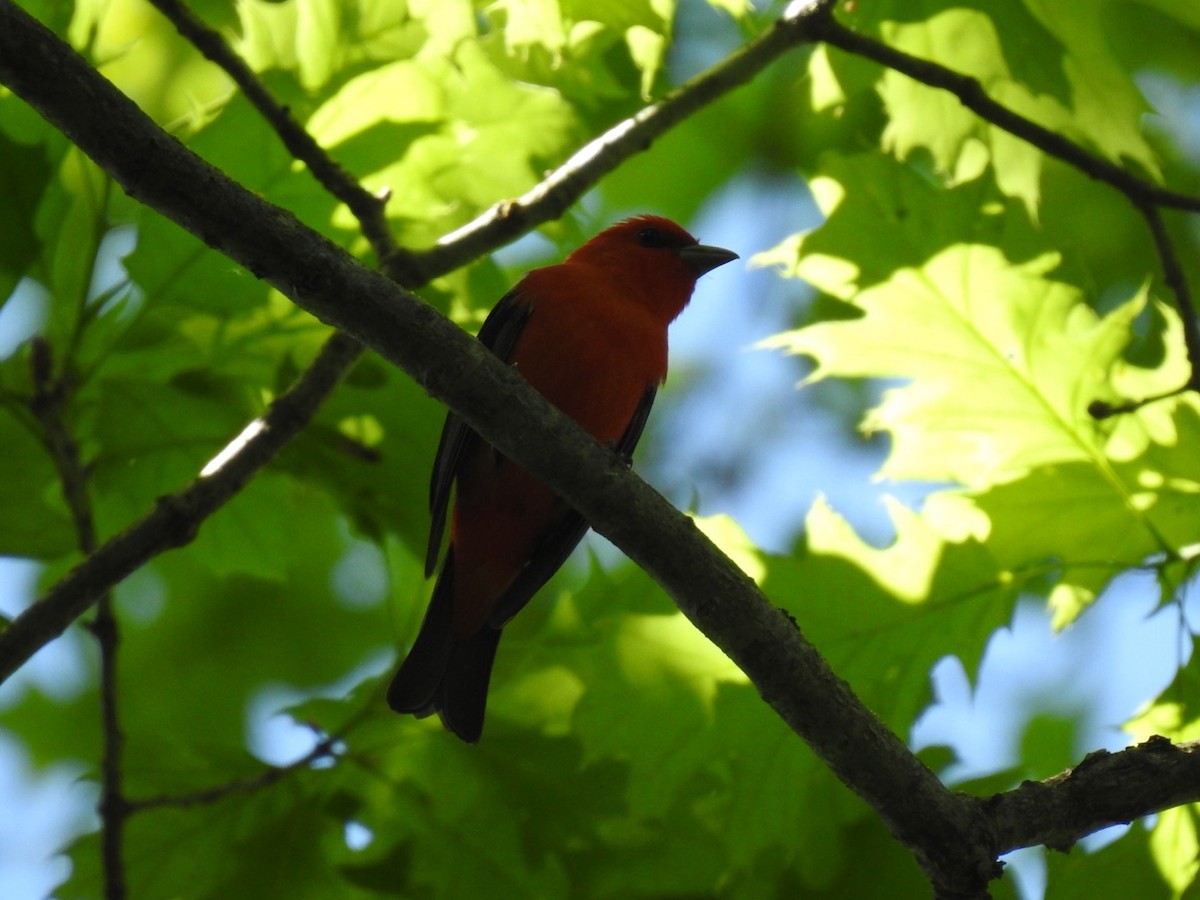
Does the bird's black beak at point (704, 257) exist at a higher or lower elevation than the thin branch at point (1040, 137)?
higher

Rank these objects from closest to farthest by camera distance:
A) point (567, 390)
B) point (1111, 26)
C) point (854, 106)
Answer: point (567, 390), point (1111, 26), point (854, 106)

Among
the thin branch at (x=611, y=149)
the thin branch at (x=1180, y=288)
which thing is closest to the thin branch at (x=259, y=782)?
the thin branch at (x=611, y=149)

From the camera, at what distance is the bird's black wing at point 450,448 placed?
4.26m

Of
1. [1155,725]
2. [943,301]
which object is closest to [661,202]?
[943,301]

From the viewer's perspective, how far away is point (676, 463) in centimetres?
667

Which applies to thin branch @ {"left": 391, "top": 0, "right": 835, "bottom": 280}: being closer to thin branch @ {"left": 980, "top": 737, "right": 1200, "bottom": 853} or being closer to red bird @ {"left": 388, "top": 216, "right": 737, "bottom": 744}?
red bird @ {"left": 388, "top": 216, "right": 737, "bottom": 744}

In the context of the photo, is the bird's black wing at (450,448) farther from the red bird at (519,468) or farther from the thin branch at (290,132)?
the thin branch at (290,132)

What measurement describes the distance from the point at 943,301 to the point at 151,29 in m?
3.68

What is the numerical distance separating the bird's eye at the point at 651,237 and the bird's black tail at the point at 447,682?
2.11 meters

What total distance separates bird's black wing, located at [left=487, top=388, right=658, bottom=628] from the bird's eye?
0.97 metres

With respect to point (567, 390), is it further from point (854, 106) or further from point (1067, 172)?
point (1067, 172)

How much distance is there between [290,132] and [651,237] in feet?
7.70

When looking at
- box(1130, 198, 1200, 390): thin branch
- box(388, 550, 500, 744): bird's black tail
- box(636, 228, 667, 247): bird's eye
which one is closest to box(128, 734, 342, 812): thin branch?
box(388, 550, 500, 744): bird's black tail

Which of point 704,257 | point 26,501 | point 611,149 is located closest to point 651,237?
point 704,257
